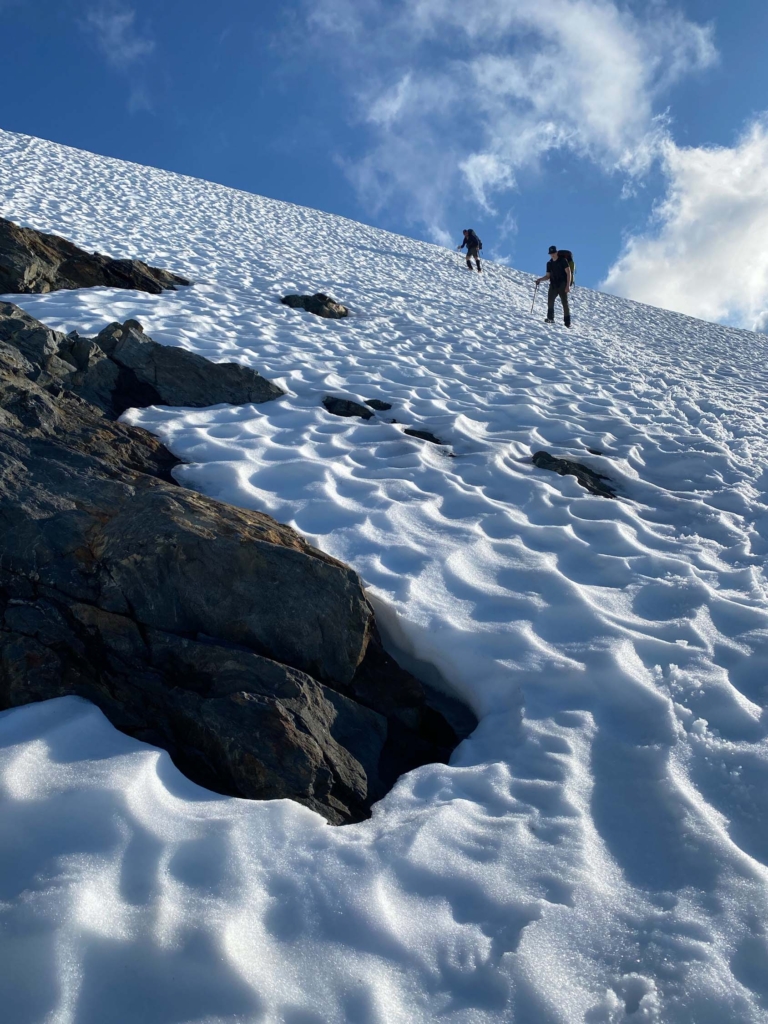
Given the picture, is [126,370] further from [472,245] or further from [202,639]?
[472,245]

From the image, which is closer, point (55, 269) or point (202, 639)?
point (202, 639)

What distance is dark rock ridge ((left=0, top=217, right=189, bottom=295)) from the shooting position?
8273 mm

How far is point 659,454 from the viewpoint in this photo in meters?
6.21

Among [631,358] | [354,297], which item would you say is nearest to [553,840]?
[631,358]

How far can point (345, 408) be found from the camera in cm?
635

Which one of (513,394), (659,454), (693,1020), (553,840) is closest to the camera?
(693,1020)

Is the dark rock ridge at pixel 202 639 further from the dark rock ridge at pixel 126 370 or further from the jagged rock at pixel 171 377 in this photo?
the jagged rock at pixel 171 377

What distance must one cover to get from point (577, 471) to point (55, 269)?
25.2 feet

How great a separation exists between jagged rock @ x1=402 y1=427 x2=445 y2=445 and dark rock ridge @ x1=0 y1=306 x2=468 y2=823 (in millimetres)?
2709

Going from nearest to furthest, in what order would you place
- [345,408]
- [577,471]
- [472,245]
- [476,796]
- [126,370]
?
[476,796], [577,471], [126,370], [345,408], [472,245]

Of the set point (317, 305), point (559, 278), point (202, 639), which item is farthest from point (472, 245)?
point (202, 639)

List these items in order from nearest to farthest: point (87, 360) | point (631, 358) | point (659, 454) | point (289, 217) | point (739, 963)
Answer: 1. point (739, 963)
2. point (87, 360)
3. point (659, 454)
4. point (631, 358)
5. point (289, 217)

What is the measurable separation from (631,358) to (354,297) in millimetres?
5266

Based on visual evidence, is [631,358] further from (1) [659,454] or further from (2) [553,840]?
(2) [553,840]
